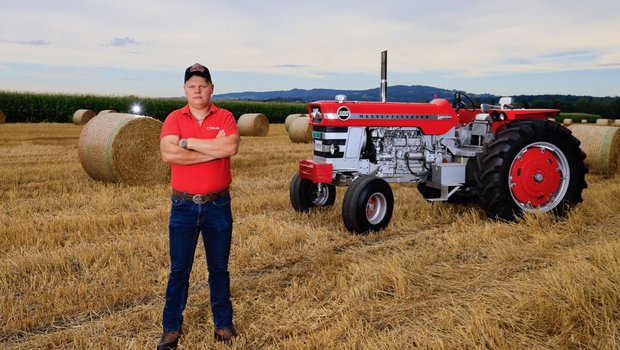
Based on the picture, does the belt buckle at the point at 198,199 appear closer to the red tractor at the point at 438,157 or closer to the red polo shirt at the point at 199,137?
the red polo shirt at the point at 199,137

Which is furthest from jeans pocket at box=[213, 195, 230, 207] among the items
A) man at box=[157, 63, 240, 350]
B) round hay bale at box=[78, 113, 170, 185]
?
round hay bale at box=[78, 113, 170, 185]

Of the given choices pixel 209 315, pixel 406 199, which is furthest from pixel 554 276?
pixel 406 199

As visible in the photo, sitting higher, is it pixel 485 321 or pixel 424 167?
pixel 424 167

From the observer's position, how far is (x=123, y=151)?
9.67 metres

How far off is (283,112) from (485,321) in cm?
4217

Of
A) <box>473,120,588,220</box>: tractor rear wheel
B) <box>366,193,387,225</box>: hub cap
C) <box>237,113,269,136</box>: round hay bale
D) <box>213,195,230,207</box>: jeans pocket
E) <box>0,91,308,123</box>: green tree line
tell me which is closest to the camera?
<box>213,195,230,207</box>: jeans pocket

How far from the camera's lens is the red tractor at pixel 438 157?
256 inches

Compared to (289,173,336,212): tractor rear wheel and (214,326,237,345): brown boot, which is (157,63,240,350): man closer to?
(214,326,237,345): brown boot

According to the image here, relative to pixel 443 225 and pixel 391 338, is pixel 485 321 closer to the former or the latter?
pixel 391 338

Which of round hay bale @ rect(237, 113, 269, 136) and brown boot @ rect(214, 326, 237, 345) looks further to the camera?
round hay bale @ rect(237, 113, 269, 136)

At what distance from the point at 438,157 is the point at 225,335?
4380mm

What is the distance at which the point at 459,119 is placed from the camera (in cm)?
755

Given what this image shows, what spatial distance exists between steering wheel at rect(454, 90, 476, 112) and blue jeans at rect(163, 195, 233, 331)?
15.8 ft

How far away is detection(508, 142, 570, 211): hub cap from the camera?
22.2 ft
